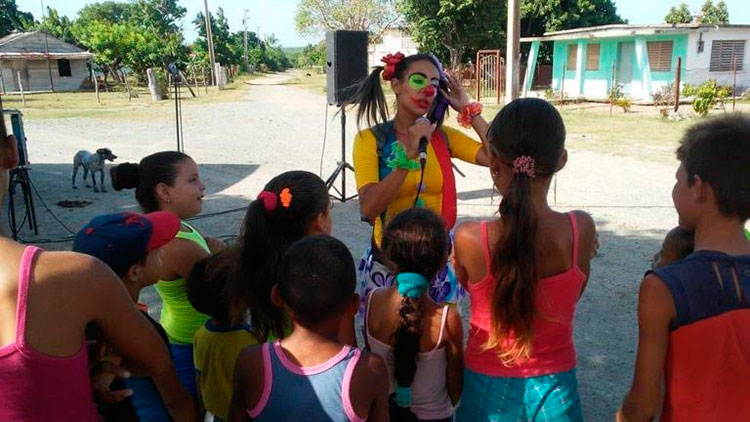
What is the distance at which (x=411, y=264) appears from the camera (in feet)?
5.88

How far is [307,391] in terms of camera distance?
141 centimetres

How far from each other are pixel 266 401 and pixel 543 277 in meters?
0.81

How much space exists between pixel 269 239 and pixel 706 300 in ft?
4.09

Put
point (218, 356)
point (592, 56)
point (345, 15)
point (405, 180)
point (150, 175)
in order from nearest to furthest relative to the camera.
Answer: point (218, 356), point (405, 180), point (150, 175), point (592, 56), point (345, 15)

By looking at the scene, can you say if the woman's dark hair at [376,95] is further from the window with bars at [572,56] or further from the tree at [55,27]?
the tree at [55,27]

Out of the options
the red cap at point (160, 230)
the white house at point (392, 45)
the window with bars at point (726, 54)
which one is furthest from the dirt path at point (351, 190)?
the white house at point (392, 45)

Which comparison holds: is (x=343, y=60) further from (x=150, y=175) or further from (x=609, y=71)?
(x=609, y=71)

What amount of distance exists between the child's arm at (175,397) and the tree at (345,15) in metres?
39.8

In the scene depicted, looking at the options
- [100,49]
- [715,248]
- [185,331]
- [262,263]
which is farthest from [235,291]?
[100,49]

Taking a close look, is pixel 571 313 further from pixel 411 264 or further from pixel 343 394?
pixel 343 394

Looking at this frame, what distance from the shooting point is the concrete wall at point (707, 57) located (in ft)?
65.4

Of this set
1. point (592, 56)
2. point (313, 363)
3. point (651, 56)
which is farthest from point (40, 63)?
point (313, 363)

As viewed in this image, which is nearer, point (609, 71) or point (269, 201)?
point (269, 201)

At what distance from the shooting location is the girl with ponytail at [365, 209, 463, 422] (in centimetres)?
175
